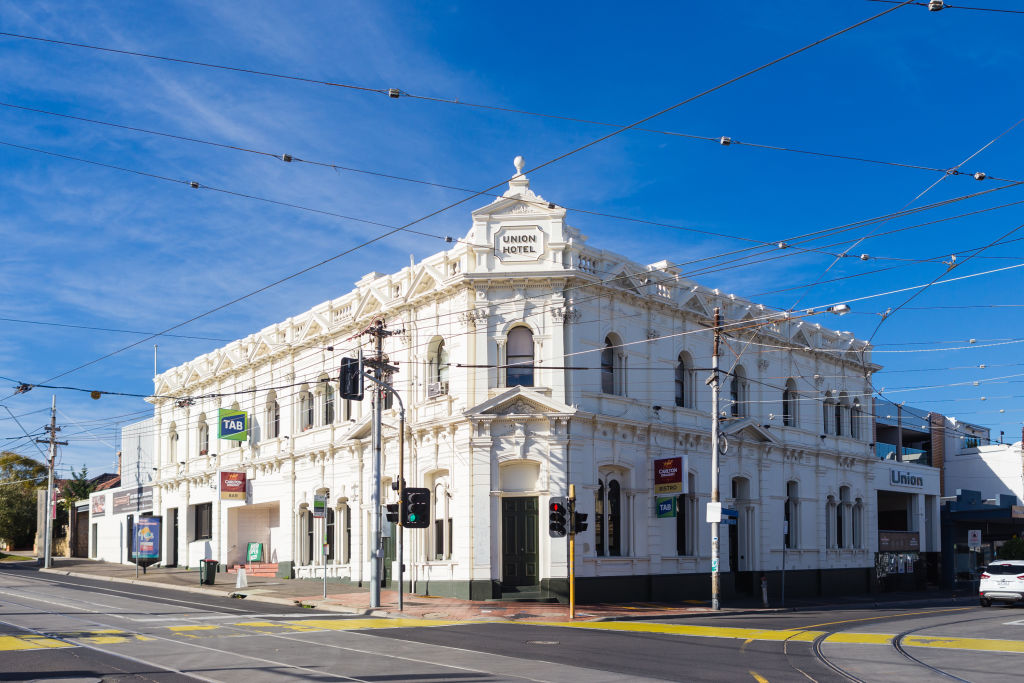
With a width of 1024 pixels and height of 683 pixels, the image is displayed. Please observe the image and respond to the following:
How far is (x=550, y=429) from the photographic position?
100 feet

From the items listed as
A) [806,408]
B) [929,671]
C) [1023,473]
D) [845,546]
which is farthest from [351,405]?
[1023,473]

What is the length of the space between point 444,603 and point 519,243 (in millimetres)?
11394

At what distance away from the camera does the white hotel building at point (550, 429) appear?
30688mm

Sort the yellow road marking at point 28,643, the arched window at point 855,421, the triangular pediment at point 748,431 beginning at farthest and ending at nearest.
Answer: the arched window at point 855,421, the triangular pediment at point 748,431, the yellow road marking at point 28,643

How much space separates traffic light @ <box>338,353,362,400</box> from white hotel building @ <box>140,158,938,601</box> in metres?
3.92

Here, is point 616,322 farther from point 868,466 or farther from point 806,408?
point 868,466

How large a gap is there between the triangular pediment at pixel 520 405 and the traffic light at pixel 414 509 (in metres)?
3.28

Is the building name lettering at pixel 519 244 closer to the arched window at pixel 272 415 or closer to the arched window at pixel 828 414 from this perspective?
the arched window at pixel 272 415

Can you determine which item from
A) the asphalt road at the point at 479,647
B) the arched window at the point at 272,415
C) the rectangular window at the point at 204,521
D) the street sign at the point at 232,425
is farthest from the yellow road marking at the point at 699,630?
the rectangular window at the point at 204,521

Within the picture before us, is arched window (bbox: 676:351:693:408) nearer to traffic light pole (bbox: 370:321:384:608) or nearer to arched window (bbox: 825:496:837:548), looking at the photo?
arched window (bbox: 825:496:837:548)

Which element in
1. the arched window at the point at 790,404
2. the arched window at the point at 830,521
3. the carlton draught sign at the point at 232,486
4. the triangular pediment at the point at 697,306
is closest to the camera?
the triangular pediment at the point at 697,306

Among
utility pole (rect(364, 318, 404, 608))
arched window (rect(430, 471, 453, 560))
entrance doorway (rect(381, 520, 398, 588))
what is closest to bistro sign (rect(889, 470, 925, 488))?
arched window (rect(430, 471, 453, 560))

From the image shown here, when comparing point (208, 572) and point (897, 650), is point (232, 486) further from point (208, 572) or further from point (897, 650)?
point (897, 650)

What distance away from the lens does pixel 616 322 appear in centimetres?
3291
